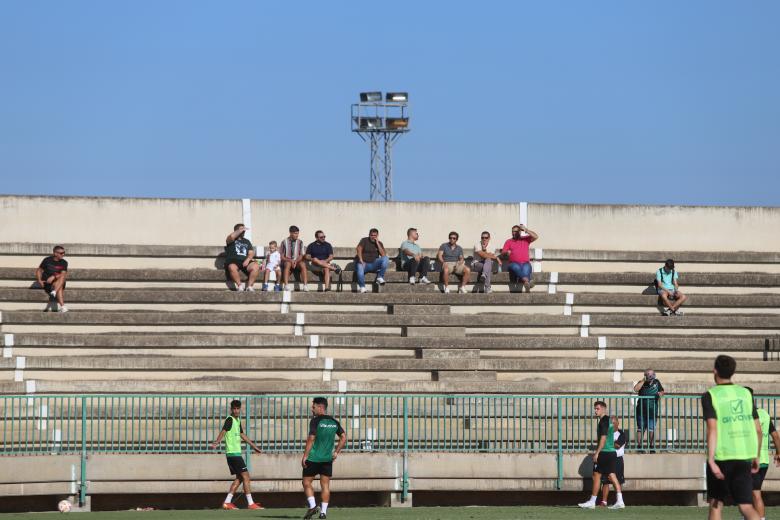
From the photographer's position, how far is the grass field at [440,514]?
16.3 m

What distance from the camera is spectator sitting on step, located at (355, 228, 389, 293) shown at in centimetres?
2516

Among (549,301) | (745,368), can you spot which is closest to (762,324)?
(745,368)

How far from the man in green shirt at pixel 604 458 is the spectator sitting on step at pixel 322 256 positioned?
27.1ft

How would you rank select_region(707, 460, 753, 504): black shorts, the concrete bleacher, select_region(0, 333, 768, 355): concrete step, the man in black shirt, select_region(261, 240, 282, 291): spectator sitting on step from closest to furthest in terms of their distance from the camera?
1. select_region(707, 460, 753, 504): black shorts
2. the concrete bleacher
3. select_region(0, 333, 768, 355): concrete step
4. the man in black shirt
5. select_region(261, 240, 282, 291): spectator sitting on step

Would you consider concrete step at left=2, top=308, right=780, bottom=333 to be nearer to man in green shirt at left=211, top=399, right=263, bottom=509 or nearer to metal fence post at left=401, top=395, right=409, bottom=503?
metal fence post at left=401, top=395, right=409, bottom=503

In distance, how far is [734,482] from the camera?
1013 cm

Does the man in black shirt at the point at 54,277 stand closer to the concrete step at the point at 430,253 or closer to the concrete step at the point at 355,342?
the concrete step at the point at 355,342

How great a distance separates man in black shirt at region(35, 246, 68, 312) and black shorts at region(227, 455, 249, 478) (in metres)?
7.20

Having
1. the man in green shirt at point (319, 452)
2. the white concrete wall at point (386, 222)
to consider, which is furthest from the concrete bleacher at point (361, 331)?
the man in green shirt at point (319, 452)

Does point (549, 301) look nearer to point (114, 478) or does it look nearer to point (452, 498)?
point (452, 498)

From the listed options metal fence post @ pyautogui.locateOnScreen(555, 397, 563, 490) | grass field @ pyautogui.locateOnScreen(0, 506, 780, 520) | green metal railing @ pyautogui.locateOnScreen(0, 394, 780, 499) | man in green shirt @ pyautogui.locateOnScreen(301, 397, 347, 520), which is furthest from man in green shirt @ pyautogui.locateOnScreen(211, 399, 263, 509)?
metal fence post @ pyautogui.locateOnScreen(555, 397, 563, 490)

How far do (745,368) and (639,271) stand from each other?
4.47m

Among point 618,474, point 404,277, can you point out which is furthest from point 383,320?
point 618,474

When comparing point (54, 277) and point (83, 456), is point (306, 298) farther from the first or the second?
point (83, 456)
